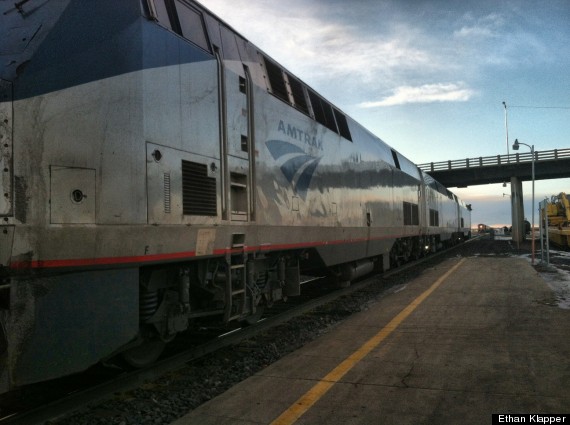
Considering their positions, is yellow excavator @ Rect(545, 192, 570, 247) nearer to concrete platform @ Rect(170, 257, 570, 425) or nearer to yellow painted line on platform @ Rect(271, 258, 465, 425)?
concrete platform @ Rect(170, 257, 570, 425)

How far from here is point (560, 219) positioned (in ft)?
96.3

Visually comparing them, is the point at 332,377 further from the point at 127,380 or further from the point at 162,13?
the point at 162,13

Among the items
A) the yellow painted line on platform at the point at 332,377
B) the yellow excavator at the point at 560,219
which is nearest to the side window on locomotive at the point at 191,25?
the yellow painted line on platform at the point at 332,377

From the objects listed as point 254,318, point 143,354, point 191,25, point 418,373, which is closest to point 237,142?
point 191,25

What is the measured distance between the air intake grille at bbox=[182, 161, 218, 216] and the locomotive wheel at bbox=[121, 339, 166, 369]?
4.61 ft

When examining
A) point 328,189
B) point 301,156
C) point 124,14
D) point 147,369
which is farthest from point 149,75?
point 328,189

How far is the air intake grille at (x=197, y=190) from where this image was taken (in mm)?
4445

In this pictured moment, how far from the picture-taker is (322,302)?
8.83 m

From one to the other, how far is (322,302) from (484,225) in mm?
107713

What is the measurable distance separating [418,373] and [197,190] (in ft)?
9.08

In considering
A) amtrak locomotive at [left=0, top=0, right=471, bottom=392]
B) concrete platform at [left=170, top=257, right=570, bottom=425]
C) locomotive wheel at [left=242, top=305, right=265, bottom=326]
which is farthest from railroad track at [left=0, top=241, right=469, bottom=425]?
concrete platform at [left=170, top=257, right=570, bottom=425]

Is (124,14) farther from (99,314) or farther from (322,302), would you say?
(322,302)

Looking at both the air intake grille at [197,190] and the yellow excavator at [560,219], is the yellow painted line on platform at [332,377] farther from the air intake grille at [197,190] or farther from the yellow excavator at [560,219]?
the yellow excavator at [560,219]

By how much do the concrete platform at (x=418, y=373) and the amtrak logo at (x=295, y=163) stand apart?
7.21ft
